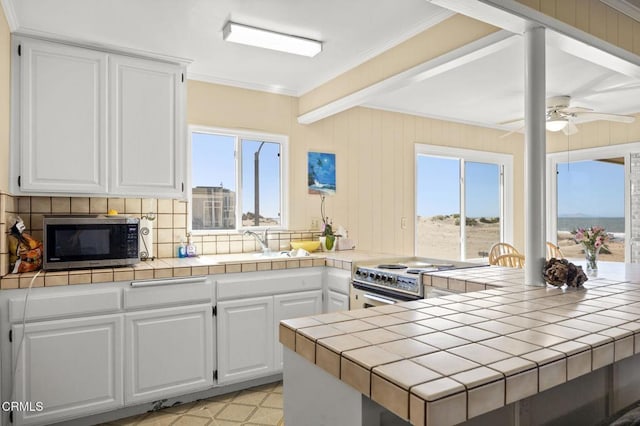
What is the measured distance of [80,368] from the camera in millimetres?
2396

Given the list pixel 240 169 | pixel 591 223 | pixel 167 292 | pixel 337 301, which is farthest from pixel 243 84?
pixel 591 223

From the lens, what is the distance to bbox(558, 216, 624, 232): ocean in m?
5.04

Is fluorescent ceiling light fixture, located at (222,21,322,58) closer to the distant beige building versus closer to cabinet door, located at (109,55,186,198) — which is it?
cabinet door, located at (109,55,186,198)

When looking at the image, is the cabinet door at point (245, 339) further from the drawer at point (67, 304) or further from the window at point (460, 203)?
the window at point (460, 203)

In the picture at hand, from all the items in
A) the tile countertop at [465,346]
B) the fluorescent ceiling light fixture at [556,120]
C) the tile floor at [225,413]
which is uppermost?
the fluorescent ceiling light fixture at [556,120]

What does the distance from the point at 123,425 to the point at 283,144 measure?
2.51 m

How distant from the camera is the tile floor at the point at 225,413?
2.54m

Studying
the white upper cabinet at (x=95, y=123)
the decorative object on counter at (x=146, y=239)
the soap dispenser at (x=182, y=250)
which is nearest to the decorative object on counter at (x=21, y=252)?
the white upper cabinet at (x=95, y=123)

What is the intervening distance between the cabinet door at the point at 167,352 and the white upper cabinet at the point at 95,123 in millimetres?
859

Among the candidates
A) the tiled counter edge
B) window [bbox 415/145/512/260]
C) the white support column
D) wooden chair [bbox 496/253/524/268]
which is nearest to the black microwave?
the tiled counter edge

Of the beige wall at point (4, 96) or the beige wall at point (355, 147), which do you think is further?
the beige wall at point (355, 147)

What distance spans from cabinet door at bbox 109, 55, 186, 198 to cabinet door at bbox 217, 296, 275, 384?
0.94 meters

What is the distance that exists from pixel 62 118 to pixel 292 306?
78.6 inches

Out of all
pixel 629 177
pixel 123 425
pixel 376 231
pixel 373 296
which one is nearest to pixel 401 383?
pixel 373 296
